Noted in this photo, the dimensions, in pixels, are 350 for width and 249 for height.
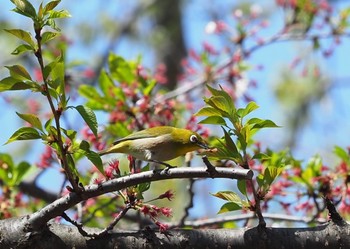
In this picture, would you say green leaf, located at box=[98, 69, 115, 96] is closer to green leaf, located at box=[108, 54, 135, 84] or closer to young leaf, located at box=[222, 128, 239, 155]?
green leaf, located at box=[108, 54, 135, 84]

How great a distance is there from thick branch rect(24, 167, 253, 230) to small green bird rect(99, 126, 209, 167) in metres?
0.66

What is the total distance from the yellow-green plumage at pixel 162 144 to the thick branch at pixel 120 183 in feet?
2.18

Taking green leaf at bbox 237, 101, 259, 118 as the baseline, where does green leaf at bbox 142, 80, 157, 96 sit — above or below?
above

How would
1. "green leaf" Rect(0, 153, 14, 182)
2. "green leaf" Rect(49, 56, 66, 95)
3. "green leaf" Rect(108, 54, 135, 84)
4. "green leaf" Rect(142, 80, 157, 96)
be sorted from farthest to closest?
"green leaf" Rect(108, 54, 135, 84) < "green leaf" Rect(142, 80, 157, 96) < "green leaf" Rect(0, 153, 14, 182) < "green leaf" Rect(49, 56, 66, 95)

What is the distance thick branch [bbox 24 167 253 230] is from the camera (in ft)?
6.14

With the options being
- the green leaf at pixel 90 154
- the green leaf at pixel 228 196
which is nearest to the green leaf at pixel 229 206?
the green leaf at pixel 228 196

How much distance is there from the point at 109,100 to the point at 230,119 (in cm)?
162

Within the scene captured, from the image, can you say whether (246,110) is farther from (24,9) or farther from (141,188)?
(24,9)

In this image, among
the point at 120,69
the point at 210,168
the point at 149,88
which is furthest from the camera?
the point at 120,69

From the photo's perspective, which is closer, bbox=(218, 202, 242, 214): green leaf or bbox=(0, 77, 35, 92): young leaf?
bbox=(0, 77, 35, 92): young leaf

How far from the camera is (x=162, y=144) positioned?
106 inches

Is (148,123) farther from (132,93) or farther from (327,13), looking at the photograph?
(327,13)

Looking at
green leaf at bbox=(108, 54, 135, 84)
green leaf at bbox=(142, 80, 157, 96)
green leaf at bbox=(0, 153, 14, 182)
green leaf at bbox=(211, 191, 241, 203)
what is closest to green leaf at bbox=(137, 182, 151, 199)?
green leaf at bbox=(211, 191, 241, 203)

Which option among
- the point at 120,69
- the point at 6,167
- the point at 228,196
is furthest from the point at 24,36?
the point at 120,69
